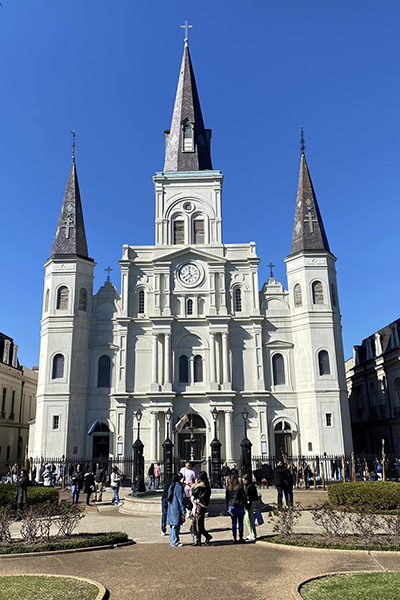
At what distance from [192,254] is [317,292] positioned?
10351 mm

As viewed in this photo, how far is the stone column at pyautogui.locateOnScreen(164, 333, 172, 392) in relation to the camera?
Answer: 36688 millimetres

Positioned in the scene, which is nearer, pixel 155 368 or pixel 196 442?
pixel 196 442

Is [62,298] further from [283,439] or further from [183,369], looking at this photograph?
[283,439]

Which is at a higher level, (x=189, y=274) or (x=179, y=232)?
(x=179, y=232)

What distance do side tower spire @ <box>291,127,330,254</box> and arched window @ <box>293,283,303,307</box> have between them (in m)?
2.82

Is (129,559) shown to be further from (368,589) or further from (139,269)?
(139,269)

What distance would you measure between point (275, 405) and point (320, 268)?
36.5 ft

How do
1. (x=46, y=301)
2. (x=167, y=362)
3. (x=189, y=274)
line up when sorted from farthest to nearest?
(x=189, y=274) < (x=46, y=301) < (x=167, y=362)

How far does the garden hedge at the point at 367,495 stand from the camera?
17625 mm

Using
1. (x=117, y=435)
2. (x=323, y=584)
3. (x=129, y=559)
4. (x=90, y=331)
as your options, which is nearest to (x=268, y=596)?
(x=323, y=584)

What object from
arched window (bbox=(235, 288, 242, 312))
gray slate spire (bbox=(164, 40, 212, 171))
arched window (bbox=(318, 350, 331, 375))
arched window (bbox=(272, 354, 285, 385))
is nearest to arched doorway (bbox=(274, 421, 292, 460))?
arched window (bbox=(272, 354, 285, 385))

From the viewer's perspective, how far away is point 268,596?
800 centimetres

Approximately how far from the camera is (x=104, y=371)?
38.2 meters

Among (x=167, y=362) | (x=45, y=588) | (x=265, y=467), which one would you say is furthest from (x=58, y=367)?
(x=45, y=588)
